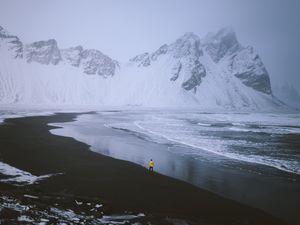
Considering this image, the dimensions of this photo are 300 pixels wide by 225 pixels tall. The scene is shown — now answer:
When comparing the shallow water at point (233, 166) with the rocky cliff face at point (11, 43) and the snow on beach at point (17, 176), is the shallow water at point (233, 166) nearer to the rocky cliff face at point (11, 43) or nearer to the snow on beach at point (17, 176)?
the snow on beach at point (17, 176)

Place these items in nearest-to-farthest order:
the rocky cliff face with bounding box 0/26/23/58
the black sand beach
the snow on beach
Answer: the black sand beach
the snow on beach
the rocky cliff face with bounding box 0/26/23/58

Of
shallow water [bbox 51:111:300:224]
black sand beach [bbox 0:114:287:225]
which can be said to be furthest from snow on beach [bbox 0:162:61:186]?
shallow water [bbox 51:111:300:224]

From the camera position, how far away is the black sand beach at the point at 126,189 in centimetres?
1074

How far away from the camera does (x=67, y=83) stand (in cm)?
18688

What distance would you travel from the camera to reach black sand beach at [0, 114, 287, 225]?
1074cm

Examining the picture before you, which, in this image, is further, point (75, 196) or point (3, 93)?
point (3, 93)

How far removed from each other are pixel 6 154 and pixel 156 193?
1348cm

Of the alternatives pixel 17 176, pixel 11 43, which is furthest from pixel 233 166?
pixel 11 43

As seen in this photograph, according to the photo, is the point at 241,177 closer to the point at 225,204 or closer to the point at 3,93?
the point at 225,204

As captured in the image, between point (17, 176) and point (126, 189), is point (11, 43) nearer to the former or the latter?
point (17, 176)

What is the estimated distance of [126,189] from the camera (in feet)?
43.9

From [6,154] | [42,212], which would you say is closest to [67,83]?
[6,154]

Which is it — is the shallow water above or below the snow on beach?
below

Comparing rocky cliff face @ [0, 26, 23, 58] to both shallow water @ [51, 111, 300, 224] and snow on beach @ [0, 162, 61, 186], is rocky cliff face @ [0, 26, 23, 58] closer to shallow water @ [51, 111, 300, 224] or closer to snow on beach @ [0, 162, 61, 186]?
shallow water @ [51, 111, 300, 224]
